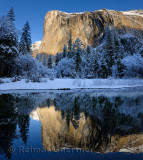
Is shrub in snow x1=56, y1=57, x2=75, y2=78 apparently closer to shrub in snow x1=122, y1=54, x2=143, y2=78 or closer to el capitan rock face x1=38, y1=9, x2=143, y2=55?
shrub in snow x1=122, y1=54, x2=143, y2=78

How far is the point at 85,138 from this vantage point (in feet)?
11.1

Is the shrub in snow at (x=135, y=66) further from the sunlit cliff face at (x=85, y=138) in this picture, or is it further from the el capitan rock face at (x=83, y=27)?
the el capitan rock face at (x=83, y=27)

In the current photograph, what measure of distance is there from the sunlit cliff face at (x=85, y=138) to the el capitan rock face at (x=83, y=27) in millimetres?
104241

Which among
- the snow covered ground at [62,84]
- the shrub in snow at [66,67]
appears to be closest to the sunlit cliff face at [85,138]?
the snow covered ground at [62,84]

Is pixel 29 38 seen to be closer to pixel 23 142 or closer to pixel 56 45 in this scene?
pixel 23 142

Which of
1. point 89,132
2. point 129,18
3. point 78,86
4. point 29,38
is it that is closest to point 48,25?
point 129,18

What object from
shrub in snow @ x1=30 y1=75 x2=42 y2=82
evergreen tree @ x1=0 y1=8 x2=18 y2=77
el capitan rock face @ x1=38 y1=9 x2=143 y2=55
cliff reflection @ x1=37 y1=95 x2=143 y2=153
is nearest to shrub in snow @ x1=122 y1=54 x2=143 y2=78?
shrub in snow @ x1=30 y1=75 x2=42 y2=82

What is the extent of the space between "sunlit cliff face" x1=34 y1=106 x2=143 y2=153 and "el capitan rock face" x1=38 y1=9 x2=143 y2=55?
342 feet

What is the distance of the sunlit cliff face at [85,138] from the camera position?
293cm

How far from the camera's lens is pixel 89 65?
41656mm

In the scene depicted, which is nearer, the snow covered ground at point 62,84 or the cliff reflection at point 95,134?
the cliff reflection at point 95,134

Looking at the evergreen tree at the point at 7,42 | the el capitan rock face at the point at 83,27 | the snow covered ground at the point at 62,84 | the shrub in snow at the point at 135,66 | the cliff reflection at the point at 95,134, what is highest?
the el capitan rock face at the point at 83,27

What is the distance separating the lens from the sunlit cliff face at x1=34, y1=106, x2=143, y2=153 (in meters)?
2.93

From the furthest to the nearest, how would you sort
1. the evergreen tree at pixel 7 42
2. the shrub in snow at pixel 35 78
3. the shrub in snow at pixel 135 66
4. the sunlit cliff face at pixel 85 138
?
1. the shrub in snow at pixel 135 66
2. the evergreen tree at pixel 7 42
3. the shrub in snow at pixel 35 78
4. the sunlit cliff face at pixel 85 138
